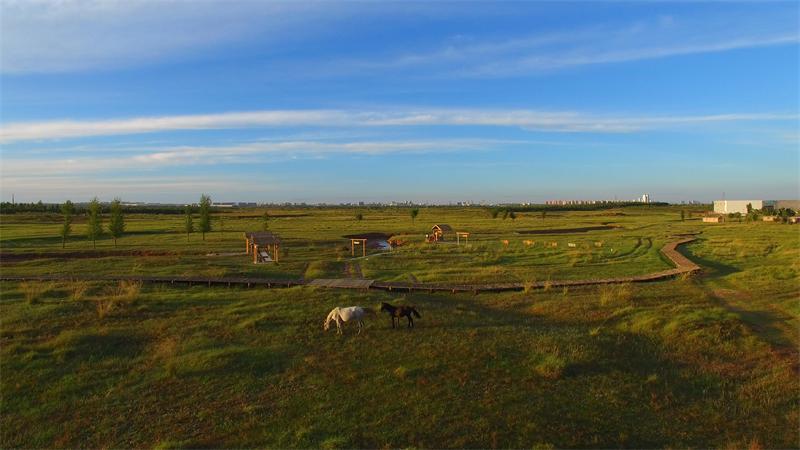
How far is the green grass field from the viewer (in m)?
9.48

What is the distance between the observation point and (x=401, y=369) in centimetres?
1184

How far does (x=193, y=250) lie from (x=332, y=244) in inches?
455

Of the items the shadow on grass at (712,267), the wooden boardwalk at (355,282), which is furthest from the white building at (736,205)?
the wooden boardwalk at (355,282)

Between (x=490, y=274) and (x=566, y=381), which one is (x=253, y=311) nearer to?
(x=566, y=381)

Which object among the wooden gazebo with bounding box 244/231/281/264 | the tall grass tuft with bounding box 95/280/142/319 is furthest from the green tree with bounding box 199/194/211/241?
the tall grass tuft with bounding box 95/280/142/319

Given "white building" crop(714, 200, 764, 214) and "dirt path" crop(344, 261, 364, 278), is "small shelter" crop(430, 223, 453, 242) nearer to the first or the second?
"dirt path" crop(344, 261, 364, 278)

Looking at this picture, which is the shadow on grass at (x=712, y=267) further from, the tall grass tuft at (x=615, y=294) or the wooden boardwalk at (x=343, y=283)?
the wooden boardwalk at (x=343, y=283)

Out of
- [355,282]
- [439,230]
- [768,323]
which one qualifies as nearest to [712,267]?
[768,323]

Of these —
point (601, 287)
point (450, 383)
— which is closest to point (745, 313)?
point (601, 287)

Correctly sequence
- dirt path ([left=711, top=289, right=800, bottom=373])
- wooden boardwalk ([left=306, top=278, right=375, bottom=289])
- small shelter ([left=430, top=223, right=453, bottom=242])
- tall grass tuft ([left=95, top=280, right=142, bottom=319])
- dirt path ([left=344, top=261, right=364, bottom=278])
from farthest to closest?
1. small shelter ([left=430, top=223, right=453, bottom=242])
2. dirt path ([left=344, top=261, right=364, bottom=278])
3. wooden boardwalk ([left=306, top=278, right=375, bottom=289])
4. tall grass tuft ([left=95, top=280, right=142, bottom=319])
5. dirt path ([left=711, top=289, right=800, bottom=373])

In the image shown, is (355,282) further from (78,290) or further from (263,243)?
(78,290)

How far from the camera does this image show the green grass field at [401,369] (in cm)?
948

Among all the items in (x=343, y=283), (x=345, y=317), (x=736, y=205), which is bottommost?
(x=343, y=283)

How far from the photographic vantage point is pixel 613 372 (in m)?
12.2
